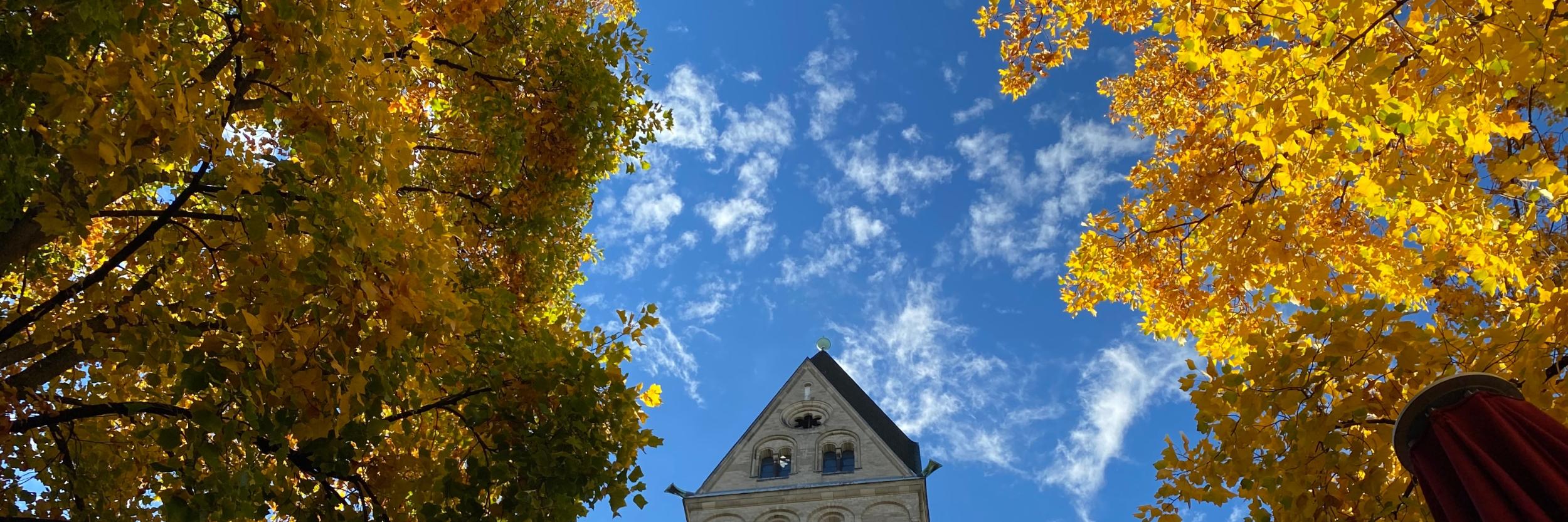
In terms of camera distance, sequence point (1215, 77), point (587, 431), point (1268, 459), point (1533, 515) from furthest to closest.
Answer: point (1215, 77), point (587, 431), point (1268, 459), point (1533, 515)

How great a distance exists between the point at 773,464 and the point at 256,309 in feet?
73.2

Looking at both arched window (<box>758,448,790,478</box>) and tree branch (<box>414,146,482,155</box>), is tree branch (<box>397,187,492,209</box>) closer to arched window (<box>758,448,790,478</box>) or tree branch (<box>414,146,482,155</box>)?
tree branch (<box>414,146,482,155</box>)

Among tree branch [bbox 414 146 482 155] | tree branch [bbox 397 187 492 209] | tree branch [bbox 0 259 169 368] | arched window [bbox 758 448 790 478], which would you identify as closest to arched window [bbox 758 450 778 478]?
arched window [bbox 758 448 790 478]

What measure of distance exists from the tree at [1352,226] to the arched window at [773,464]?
17.9 meters

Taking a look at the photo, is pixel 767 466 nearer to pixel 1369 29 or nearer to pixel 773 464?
pixel 773 464

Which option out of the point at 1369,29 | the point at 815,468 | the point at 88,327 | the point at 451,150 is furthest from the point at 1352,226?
the point at 815,468

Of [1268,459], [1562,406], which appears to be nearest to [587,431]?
[1268,459]

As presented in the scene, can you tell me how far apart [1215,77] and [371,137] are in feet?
26.9

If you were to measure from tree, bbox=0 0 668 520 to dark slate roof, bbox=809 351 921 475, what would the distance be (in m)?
19.7

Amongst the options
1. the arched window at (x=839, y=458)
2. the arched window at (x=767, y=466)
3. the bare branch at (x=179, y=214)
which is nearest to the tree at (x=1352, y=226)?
the bare branch at (x=179, y=214)

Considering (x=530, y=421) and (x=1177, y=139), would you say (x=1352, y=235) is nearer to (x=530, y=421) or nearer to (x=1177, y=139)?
(x=1177, y=139)

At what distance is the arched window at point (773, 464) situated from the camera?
25938 mm

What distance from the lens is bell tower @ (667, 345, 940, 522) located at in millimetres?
24062

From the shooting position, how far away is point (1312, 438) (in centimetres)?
480
